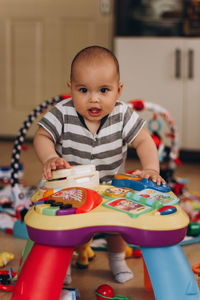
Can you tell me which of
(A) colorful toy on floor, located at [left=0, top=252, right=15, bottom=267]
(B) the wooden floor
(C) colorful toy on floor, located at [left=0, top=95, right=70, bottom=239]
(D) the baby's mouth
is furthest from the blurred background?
(D) the baby's mouth

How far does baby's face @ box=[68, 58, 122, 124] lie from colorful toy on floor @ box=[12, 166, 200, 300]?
0.27 metres

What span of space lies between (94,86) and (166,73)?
1531mm

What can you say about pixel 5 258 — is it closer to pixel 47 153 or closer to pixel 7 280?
pixel 7 280

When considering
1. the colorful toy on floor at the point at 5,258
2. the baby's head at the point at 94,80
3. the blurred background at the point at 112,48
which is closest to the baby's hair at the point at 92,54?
the baby's head at the point at 94,80

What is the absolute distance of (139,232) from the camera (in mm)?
788

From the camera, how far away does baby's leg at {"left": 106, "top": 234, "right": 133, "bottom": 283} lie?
3.71 ft

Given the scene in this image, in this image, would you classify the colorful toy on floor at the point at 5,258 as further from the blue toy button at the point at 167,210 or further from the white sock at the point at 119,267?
the blue toy button at the point at 167,210

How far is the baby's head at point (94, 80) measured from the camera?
972 millimetres

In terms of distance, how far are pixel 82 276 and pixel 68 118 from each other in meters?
0.39

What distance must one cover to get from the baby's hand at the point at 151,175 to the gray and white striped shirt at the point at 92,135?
0.15 meters

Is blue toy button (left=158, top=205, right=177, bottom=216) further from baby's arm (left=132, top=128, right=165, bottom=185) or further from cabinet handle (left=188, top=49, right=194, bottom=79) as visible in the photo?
cabinet handle (left=188, top=49, right=194, bottom=79)

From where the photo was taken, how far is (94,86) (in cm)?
98

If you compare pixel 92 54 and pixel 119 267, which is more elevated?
pixel 92 54

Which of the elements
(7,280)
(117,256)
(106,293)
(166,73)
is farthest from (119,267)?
(166,73)
